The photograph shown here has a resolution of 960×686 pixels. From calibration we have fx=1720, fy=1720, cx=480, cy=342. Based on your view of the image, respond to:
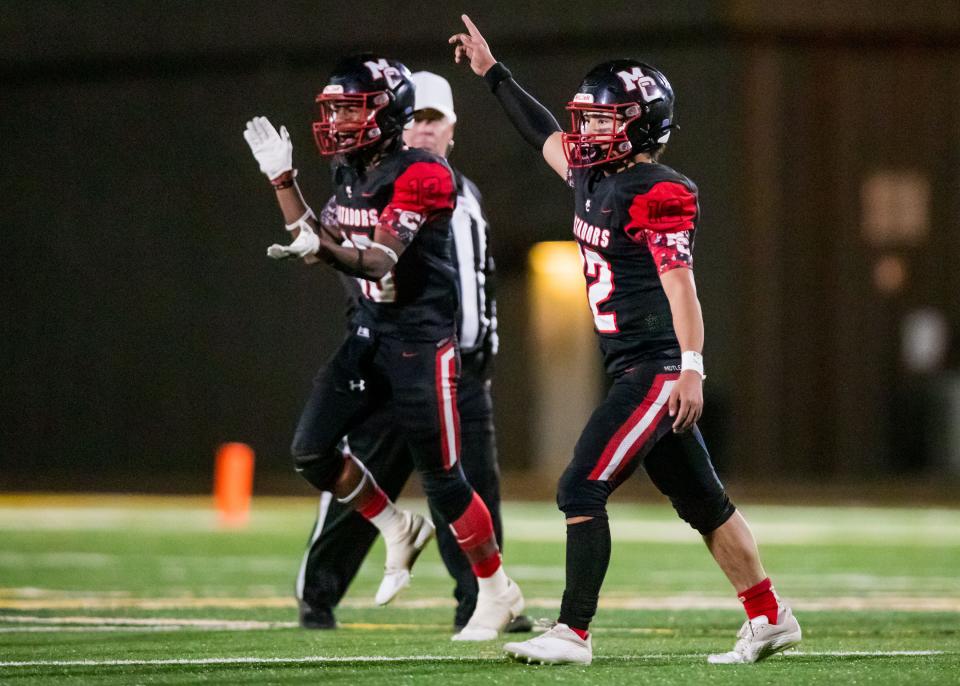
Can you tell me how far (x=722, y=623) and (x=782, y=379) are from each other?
12.0m

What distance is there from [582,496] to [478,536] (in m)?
0.95

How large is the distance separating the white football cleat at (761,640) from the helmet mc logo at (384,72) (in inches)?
88.2

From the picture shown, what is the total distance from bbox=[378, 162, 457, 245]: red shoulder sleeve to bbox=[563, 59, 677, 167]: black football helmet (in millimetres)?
607

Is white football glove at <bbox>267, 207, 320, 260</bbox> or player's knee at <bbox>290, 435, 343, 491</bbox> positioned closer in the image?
white football glove at <bbox>267, 207, 320, 260</bbox>

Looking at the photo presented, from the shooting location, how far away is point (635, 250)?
5.30 meters

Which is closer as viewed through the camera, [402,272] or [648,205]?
[648,205]

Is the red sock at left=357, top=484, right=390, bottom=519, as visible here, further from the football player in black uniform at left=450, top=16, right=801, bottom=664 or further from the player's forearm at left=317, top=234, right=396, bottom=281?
the football player in black uniform at left=450, top=16, right=801, bottom=664

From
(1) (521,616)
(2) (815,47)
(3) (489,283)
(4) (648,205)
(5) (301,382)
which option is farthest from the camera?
(5) (301,382)

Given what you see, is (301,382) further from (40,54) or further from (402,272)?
(402,272)

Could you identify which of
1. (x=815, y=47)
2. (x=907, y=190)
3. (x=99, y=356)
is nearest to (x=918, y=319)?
(x=907, y=190)

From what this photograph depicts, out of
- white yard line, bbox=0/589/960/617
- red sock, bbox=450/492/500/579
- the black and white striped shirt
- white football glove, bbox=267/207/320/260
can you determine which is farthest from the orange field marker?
white football glove, bbox=267/207/320/260

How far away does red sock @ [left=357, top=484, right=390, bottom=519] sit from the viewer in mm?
6273

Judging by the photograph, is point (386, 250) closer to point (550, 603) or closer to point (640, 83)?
point (640, 83)

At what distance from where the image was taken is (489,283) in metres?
7.05
